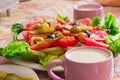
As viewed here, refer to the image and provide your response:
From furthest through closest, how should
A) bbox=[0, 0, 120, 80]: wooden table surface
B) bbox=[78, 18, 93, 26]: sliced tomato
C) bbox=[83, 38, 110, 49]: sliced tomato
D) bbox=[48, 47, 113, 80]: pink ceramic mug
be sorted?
bbox=[0, 0, 120, 80]: wooden table surface → bbox=[78, 18, 93, 26]: sliced tomato → bbox=[83, 38, 110, 49]: sliced tomato → bbox=[48, 47, 113, 80]: pink ceramic mug

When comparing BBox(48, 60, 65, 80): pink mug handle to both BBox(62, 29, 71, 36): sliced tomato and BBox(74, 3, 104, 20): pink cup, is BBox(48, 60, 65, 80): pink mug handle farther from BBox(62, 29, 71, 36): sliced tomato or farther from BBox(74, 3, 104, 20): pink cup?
BBox(74, 3, 104, 20): pink cup

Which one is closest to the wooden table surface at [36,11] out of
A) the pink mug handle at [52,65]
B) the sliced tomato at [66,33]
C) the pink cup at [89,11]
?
the pink cup at [89,11]

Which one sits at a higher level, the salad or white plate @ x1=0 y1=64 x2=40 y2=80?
the salad

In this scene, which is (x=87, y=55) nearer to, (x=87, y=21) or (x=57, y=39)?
(x=57, y=39)

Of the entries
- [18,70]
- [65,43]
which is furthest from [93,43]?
[18,70]

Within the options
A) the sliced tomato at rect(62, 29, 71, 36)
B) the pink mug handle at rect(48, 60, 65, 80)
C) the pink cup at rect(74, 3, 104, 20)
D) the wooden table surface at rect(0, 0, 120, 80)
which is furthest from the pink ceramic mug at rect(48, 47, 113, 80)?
the wooden table surface at rect(0, 0, 120, 80)

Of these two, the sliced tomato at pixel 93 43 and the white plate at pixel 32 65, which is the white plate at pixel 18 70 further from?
the sliced tomato at pixel 93 43
